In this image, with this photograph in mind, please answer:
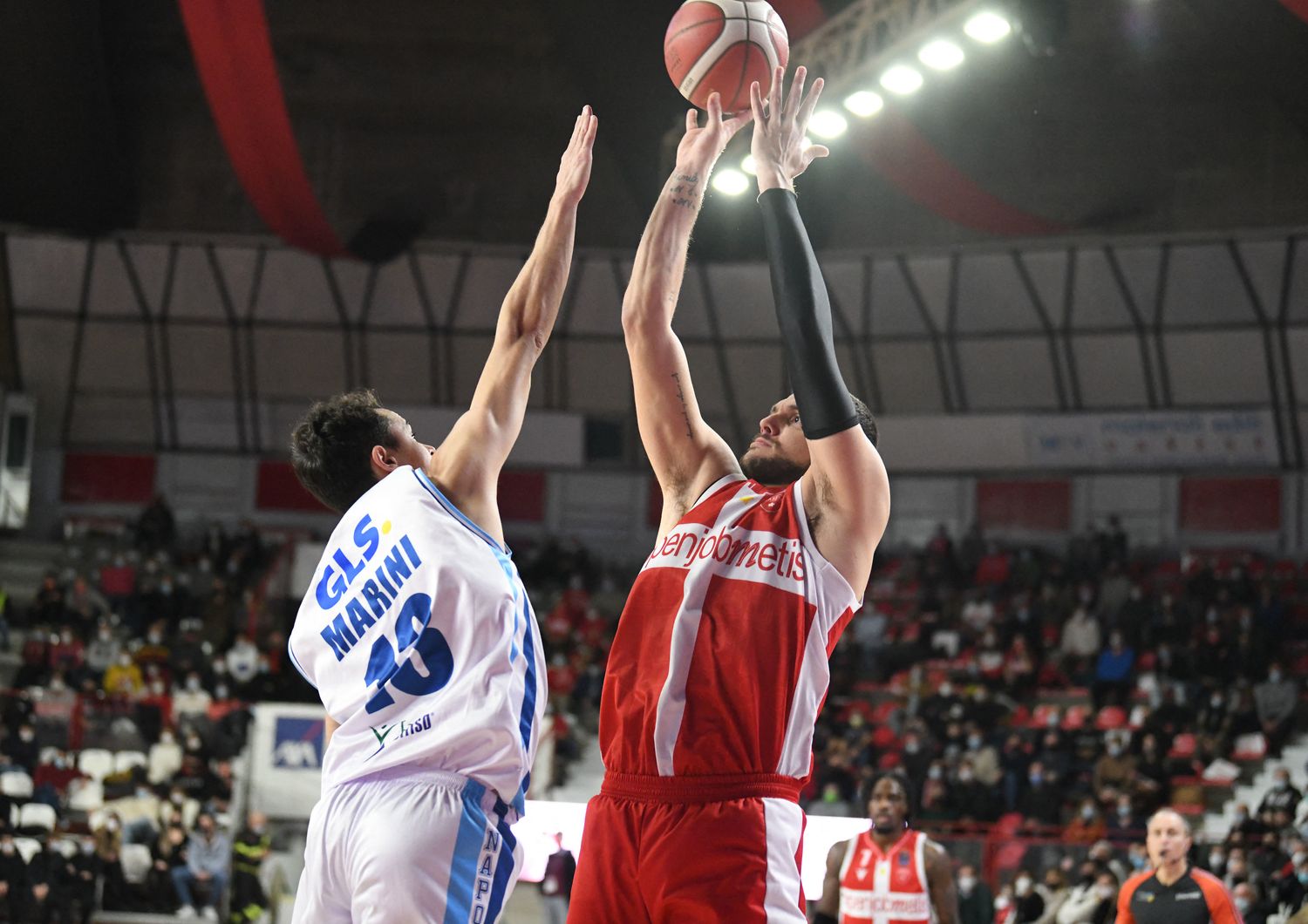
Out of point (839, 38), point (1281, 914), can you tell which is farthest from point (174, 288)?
point (1281, 914)

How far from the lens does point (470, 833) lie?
319cm

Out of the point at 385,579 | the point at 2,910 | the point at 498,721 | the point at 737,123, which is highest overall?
the point at 737,123

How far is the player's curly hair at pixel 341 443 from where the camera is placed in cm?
382

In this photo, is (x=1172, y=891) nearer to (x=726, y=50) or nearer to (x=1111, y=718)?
(x=726, y=50)

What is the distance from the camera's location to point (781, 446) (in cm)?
381

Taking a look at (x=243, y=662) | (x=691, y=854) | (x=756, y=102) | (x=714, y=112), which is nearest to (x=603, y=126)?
(x=243, y=662)

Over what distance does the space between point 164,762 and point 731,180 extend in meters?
10.3

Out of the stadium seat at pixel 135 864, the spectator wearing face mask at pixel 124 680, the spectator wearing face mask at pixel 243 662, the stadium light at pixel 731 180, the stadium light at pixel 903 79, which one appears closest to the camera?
the stadium seat at pixel 135 864

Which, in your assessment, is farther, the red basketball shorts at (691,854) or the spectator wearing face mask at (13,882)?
the spectator wearing face mask at (13,882)

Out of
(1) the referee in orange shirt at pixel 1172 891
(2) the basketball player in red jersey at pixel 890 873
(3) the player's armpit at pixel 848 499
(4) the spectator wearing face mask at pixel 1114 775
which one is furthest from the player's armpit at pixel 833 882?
(4) the spectator wearing face mask at pixel 1114 775

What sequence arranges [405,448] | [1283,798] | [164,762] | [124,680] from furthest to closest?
[124,680] → [164,762] → [1283,798] → [405,448]

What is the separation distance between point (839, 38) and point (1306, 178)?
9.00 m

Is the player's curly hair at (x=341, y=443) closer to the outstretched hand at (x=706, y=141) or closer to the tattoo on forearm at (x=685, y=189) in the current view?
the tattoo on forearm at (x=685, y=189)

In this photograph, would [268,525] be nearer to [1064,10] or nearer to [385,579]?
[1064,10]
